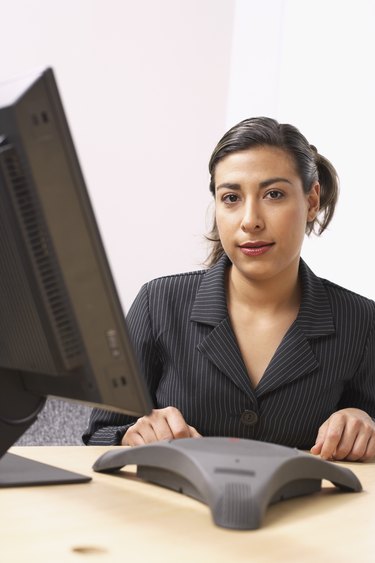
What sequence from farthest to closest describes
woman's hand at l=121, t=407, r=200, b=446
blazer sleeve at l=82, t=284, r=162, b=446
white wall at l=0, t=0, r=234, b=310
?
1. white wall at l=0, t=0, r=234, b=310
2. blazer sleeve at l=82, t=284, r=162, b=446
3. woman's hand at l=121, t=407, r=200, b=446

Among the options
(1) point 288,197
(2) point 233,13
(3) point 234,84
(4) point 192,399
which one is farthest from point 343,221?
(4) point 192,399

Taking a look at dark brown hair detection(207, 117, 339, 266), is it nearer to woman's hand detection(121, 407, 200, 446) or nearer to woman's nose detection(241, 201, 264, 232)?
woman's nose detection(241, 201, 264, 232)

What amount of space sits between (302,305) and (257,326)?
10cm

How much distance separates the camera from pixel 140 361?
1.63 meters

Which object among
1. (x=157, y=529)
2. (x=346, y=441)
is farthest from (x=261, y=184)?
(x=157, y=529)

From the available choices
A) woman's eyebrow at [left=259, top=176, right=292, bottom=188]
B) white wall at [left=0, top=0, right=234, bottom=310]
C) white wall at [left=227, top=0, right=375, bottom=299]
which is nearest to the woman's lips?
woman's eyebrow at [left=259, top=176, right=292, bottom=188]

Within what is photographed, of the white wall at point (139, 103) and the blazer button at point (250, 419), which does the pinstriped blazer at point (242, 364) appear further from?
the white wall at point (139, 103)

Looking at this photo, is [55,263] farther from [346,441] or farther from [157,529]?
[346,441]

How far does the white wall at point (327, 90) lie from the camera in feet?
8.23

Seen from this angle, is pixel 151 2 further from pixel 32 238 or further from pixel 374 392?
pixel 32 238

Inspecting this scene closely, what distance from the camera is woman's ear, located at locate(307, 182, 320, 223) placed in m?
1.76

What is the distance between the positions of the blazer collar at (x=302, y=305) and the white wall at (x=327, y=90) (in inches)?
32.6

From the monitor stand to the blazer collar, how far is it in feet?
2.09

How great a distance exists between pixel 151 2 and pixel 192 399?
4.51 feet
